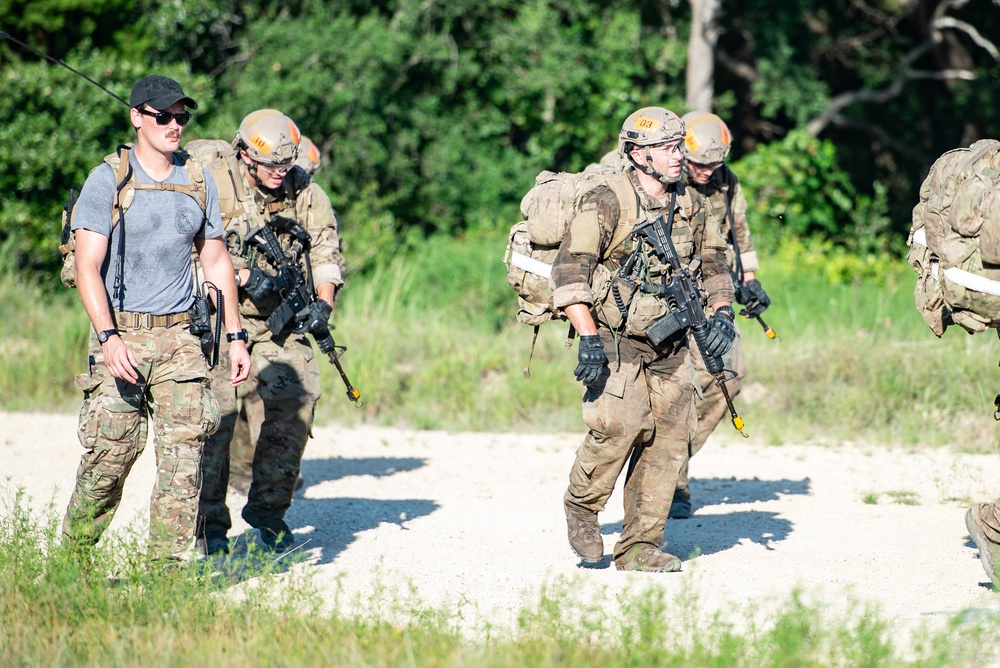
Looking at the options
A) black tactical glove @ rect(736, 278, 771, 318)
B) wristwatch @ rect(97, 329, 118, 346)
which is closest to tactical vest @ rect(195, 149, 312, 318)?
wristwatch @ rect(97, 329, 118, 346)

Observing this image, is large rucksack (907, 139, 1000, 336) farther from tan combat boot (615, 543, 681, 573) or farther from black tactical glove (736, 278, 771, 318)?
black tactical glove (736, 278, 771, 318)

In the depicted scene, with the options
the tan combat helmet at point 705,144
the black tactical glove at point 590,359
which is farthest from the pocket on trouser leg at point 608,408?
the tan combat helmet at point 705,144

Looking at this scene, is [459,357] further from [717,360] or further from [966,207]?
[966,207]

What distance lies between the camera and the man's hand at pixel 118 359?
486 centimetres

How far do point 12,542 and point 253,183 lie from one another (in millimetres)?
2243

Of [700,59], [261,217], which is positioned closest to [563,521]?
[261,217]

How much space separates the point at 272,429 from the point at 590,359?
1.87 meters

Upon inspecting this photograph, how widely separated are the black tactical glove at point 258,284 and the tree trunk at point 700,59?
11.2 m

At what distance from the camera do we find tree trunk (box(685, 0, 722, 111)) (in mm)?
16594

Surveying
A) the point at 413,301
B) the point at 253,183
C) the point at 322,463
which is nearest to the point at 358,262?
the point at 413,301

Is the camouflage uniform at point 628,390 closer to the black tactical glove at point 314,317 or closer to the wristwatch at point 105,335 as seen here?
the black tactical glove at point 314,317

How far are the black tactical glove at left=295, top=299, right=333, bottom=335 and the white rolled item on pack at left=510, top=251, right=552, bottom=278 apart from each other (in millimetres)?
1100

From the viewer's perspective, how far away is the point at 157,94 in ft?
16.5

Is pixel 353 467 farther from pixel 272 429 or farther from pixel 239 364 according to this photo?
pixel 239 364
